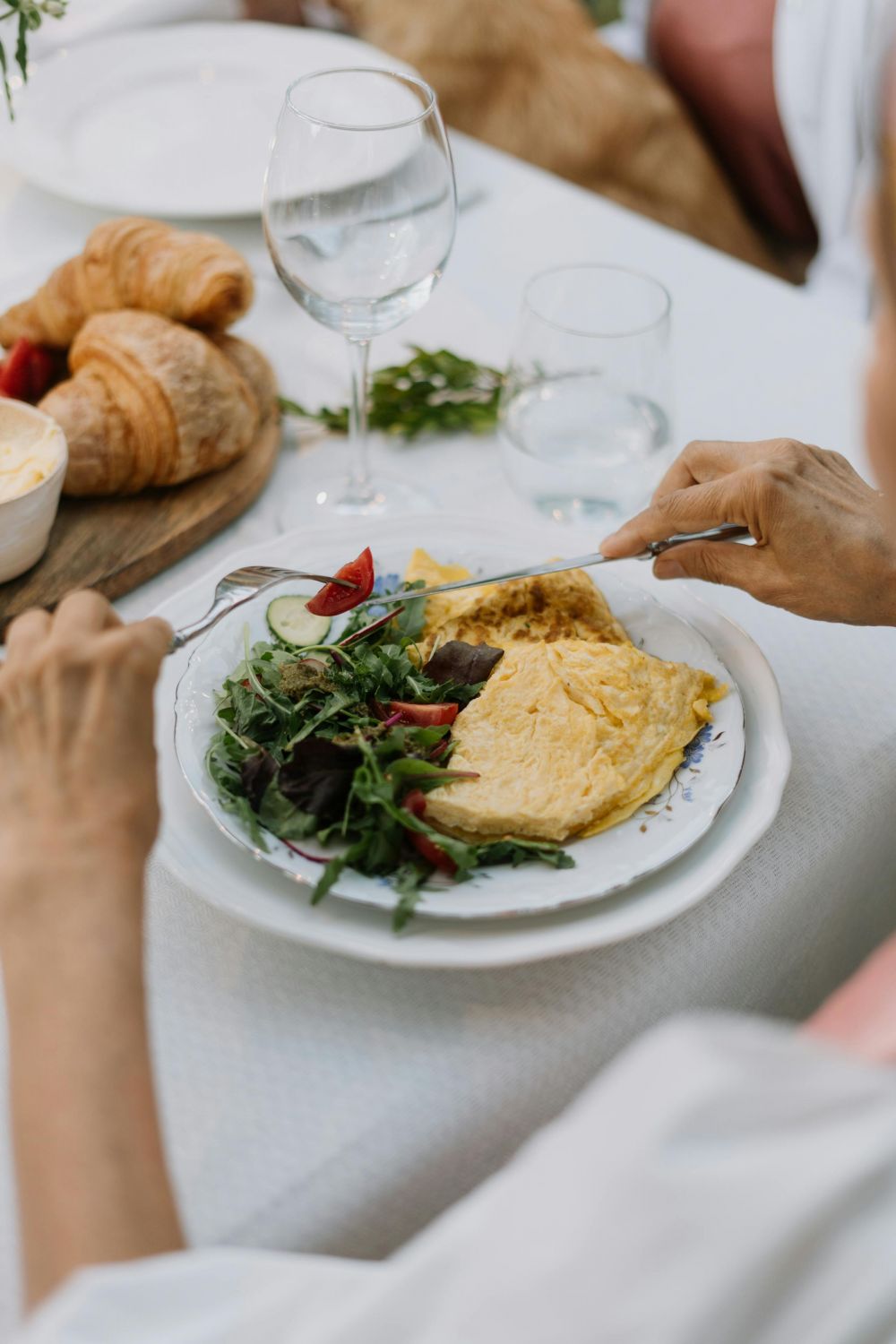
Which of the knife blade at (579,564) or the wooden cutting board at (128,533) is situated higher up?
the knife blade at (579,564)

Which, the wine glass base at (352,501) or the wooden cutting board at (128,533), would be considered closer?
the wooden cutting board at (128,533)

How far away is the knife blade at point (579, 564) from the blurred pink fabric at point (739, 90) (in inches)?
78.6

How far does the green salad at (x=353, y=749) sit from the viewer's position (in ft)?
2.98

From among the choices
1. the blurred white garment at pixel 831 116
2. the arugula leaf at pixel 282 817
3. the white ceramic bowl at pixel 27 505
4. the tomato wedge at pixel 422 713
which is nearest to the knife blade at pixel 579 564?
the tomato wedge at pixel 422 713

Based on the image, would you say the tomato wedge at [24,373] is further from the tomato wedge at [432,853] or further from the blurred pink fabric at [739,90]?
the blurred pink fabric at [739,90]

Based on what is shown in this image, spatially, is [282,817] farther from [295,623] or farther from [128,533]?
[128,533]

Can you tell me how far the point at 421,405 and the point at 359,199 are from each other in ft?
1.38

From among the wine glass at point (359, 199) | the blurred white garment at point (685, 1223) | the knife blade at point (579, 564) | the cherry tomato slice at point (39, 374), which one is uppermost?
the wine glass at point (359, 199)

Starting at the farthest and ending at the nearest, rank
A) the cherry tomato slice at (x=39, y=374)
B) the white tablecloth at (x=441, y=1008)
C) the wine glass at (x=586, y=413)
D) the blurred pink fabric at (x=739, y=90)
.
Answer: the blurred pink fabric at (x=739, y=90) → the cherry tomato slice at (x=39, y=374) → the wine glass at (x=586, y=413) → the white tablecloth at (x=441, y=1008)

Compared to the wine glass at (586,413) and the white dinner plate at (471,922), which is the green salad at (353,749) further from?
the wine glass at (586,413)

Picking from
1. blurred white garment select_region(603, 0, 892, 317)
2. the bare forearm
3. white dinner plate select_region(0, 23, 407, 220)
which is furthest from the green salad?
blurred white garment select_region(603, 0, 892, 317)

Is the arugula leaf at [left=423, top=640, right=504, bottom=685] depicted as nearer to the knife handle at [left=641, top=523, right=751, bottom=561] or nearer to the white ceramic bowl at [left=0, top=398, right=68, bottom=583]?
the knife handle at [left=641, top=523, right=751, bottom=561]

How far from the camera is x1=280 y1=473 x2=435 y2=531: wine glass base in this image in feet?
4.79

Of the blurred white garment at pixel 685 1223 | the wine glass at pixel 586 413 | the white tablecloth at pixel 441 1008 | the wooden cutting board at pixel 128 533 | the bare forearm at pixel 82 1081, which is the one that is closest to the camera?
the blurred white garment at pixel 685 1223
